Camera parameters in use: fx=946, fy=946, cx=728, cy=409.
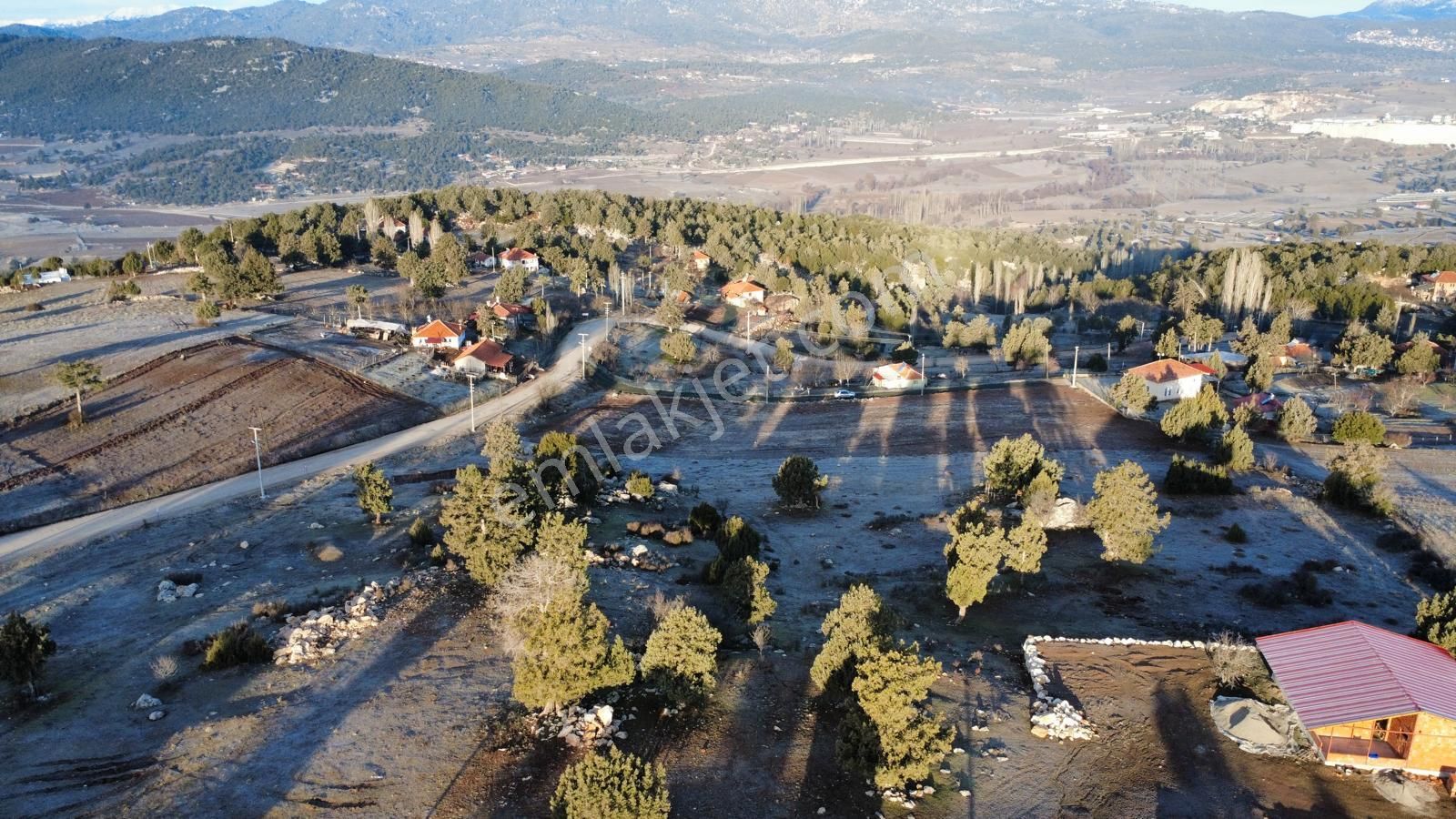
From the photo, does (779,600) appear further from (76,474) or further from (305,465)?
(76,474)

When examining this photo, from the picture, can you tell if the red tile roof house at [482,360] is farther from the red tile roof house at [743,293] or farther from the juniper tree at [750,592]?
the juniper tree at [750,592]

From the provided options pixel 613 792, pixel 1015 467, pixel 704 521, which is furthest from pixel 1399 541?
pixel 613 792

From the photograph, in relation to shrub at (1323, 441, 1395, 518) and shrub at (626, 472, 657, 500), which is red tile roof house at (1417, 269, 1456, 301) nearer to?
shrub at (1323, 441, 1395, 518)

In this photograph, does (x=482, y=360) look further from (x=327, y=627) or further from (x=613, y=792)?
(x=613, y=792)

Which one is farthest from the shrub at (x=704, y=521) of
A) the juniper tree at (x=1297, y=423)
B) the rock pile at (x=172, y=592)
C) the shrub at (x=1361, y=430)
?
the shrub at (x=1361, y=430)

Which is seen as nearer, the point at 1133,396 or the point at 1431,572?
the point at 1431,572

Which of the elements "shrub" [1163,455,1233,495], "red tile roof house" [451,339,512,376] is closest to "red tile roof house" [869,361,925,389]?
"shrub" [1163,455,1233,495]

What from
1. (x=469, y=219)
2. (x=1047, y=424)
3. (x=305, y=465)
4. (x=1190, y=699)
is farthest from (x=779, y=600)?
(x=469, y=219)
